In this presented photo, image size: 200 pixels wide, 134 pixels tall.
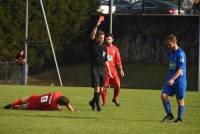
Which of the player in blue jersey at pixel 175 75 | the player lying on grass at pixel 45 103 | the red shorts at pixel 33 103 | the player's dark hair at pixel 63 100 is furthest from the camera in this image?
the red shorts at pixel 33 103

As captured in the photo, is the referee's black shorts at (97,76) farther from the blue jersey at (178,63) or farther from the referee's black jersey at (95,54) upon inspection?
the blue jersey at (178,63)

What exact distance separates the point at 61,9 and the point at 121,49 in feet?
14.6

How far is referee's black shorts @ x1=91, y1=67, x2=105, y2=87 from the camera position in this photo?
18812 mm

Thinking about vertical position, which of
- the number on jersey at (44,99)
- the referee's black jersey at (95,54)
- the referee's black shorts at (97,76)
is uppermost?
the referee's black jersey at (95,54)

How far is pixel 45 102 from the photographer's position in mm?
18219

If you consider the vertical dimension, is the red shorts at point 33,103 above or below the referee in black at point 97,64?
below

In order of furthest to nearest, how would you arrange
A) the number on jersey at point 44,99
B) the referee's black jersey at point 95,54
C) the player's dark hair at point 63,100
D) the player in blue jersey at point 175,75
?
the referee's black jersey at point 95,54 → the number on jersey at point 44,99 → the player's dark hair at point 63,100 → the player in blue jersey at point 175,75

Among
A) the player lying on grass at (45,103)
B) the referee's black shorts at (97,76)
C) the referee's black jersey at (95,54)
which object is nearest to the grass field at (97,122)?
the player lying on grass at (45,103)

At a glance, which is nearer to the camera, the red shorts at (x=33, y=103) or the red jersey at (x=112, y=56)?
the red shorts at (x=33, y=103)

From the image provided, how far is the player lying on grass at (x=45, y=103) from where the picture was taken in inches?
709

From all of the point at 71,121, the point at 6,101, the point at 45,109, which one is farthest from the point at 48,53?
the point at 71,121

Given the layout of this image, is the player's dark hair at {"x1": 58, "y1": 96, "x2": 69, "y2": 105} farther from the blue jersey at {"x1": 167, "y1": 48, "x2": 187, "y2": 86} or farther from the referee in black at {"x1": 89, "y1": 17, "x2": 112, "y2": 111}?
the blue jersey at {"x1": 167, "y1": 48, "x2": 187, "y2": 86}

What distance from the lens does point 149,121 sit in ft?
53.6

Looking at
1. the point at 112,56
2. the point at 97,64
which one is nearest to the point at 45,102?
the point at 97,64
